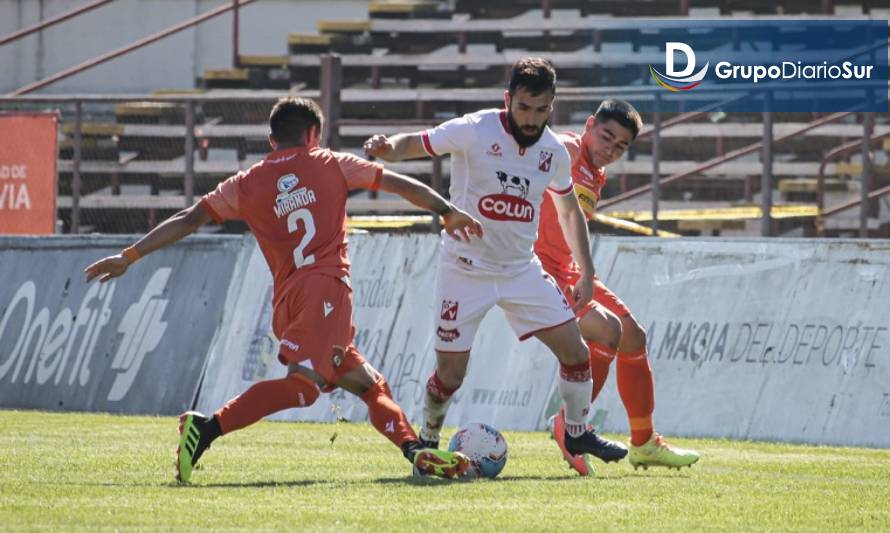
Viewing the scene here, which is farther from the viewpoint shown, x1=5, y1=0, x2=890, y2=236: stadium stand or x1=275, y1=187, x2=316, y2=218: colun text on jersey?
x1=5, y1=0, x2=890, y2=236: stadium stand

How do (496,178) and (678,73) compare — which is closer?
(496,178)

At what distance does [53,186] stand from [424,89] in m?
6.75

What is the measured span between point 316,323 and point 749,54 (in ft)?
46.2

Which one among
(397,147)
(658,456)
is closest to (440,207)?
(397,147)

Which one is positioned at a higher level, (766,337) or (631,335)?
(631,335)

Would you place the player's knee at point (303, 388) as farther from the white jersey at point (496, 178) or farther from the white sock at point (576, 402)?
the white sock at point (576, 402)

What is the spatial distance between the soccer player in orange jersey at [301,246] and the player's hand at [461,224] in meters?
0.07

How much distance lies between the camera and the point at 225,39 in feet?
96.0

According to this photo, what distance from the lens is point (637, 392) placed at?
10078 millimetres

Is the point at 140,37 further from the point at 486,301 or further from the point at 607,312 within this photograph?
the point at 486,301

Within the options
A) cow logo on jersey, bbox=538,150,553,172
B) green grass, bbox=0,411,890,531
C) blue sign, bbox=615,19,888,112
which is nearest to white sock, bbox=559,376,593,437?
green grass, bbox=0,411,890,531

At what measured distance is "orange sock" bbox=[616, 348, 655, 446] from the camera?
1004cm

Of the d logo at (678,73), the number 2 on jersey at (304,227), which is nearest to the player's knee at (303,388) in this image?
the number 2 on jersey at (304,227)

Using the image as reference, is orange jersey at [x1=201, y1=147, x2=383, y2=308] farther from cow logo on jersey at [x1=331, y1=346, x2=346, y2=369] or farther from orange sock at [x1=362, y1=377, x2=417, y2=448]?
orange sock at [x1=362, y1=377, x2=417, y2=448]
